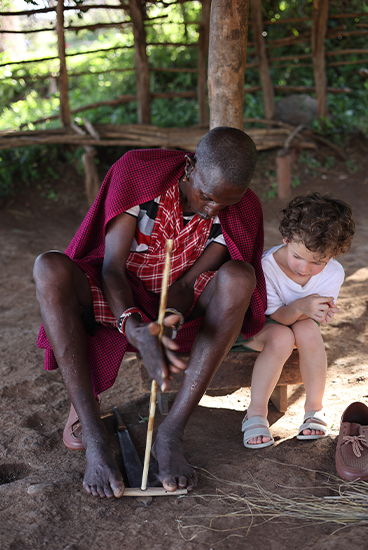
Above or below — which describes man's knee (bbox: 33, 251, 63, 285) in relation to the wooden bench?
above

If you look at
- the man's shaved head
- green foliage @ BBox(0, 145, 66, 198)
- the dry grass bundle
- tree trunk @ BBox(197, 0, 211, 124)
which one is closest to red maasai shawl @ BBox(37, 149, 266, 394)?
the man's shaved head

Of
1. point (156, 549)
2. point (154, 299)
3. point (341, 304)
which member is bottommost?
point (341, 304)

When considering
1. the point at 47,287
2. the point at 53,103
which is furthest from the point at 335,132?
the point at 47,287

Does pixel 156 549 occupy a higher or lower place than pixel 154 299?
lower

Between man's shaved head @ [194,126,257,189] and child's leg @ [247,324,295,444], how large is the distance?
665mm

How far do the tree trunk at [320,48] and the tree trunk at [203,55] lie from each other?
1.35 m

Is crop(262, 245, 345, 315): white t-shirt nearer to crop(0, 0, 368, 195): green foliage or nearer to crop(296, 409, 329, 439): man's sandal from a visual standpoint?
crop(296, 409, 329, 439): man's sandal

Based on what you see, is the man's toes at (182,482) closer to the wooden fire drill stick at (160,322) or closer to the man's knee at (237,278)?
the wooden fire drill stick at (160,322)

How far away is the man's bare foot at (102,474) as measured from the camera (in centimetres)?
158

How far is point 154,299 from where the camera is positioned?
6.85 feet

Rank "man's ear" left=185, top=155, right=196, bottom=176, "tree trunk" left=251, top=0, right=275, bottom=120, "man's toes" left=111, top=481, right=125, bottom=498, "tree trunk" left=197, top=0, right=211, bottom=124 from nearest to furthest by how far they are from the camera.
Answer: "man's toes" left=111, top=481, right=125, bottom=498
"man's ear" left=185, top=155, right=196, bottom=176
"tree trunk" left=197, top=0, right=211, bottom=124
"tree trunk" left=251, top=0, right=275, bottom=120

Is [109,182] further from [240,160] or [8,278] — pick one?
[8,278]

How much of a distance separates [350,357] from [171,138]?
376 centimetres

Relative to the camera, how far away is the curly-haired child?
2.00 m
